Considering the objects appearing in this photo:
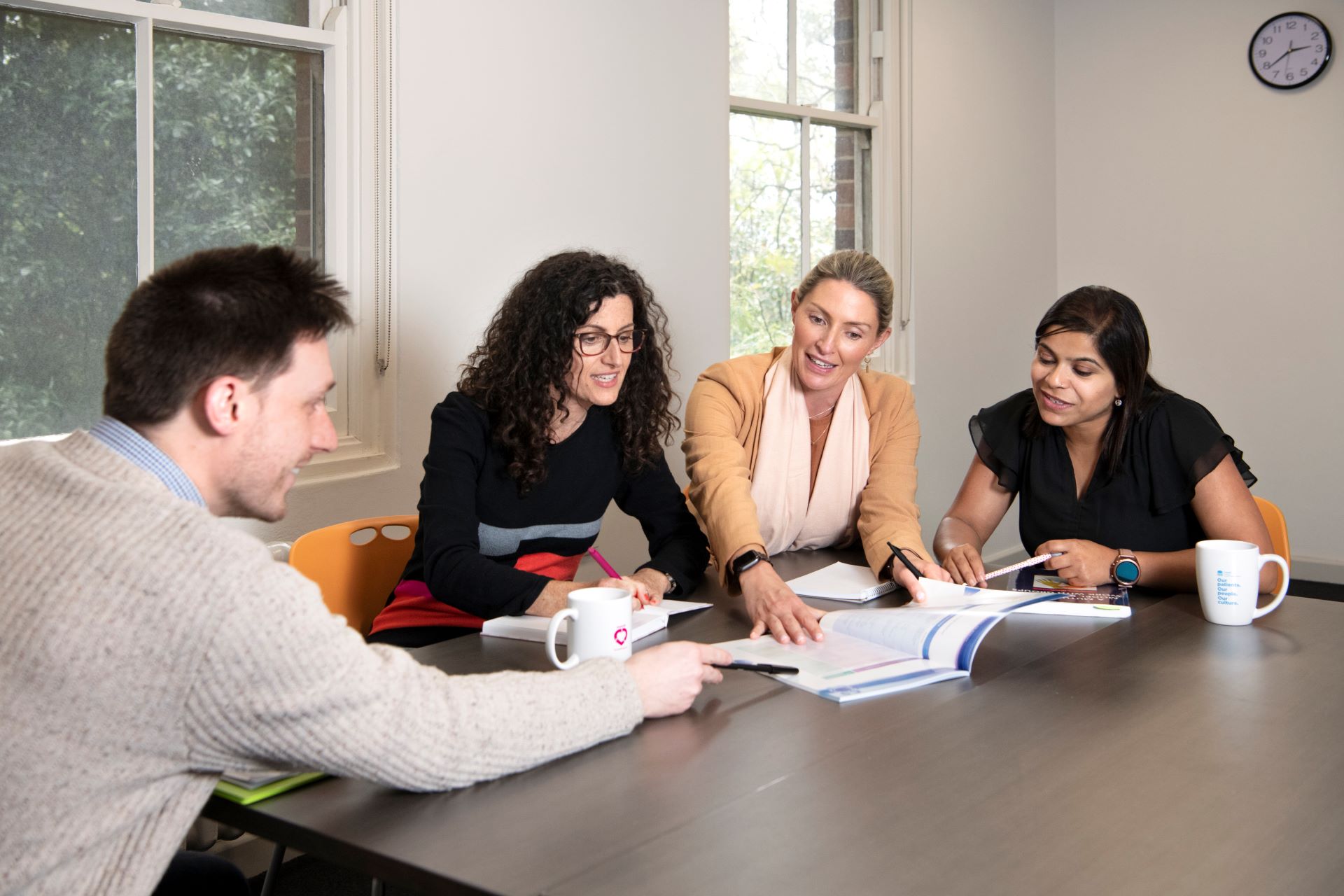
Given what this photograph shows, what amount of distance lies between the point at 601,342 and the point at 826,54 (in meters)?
2.74

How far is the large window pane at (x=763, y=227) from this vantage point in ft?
13.1

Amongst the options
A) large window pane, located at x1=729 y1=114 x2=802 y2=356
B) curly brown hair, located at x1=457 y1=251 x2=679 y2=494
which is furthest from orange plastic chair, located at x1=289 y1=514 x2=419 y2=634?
large window pane, located at x1=729 y1=114 x2=802 y2=356

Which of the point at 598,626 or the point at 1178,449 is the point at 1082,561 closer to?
the point at 1178,449

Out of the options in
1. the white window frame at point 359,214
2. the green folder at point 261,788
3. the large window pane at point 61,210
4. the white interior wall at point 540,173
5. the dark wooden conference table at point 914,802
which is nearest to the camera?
the dark wooden conference table at point 914,802

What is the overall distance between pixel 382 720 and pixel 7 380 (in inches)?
62.4

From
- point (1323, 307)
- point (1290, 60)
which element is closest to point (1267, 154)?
point (1290, 60)

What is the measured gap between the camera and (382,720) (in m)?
1.03

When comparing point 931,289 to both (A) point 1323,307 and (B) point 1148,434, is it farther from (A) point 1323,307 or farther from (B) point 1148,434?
(B) point 1148,434

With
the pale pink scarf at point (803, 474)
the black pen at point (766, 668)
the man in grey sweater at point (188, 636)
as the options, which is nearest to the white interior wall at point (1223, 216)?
the pale pink scarf at point (803, 474)

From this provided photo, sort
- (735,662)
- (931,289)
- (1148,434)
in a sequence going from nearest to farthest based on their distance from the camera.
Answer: (735,662), (1148,434), (931,289)

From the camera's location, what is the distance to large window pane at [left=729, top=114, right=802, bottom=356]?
3.98 meters

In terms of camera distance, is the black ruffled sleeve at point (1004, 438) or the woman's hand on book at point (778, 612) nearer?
the woman's hand on book at point (778, 612)

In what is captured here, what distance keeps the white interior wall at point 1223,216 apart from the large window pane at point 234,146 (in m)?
3.87

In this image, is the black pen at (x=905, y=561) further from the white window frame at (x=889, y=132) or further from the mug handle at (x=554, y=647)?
the white window frame at (x=889, y=132)
